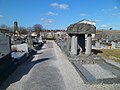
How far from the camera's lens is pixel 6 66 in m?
9.77

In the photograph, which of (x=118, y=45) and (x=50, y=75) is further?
(x=118, y=45)

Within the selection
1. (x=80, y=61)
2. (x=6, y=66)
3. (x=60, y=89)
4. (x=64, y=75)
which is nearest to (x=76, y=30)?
(x=80, y=61)

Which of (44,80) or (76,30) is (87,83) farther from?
(76,30)

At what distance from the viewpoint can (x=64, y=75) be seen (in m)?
9.81

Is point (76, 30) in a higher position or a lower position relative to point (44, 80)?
higher

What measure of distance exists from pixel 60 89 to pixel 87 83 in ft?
4.45

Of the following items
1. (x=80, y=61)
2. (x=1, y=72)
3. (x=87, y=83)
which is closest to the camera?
(x=87, y=83)

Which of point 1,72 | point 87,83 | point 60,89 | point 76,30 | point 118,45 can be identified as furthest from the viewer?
point 118,45

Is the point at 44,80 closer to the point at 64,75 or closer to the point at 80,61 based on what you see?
the point at 64,75

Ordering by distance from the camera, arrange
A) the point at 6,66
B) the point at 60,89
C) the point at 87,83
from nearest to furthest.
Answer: the point at 60,89 < the point at 87,83 < the point at 6,66

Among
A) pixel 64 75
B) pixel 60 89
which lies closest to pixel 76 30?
pixel 64 75

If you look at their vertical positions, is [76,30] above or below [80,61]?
above

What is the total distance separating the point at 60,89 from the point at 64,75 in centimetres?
242

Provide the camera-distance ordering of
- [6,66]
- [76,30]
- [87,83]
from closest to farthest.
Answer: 1. [87,83]
2. [6,66]
3. [76,30]
